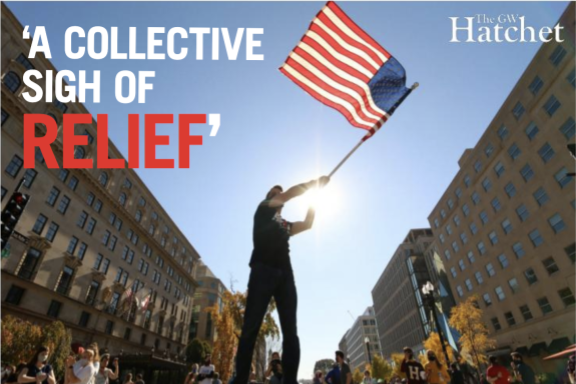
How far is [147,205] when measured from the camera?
47594 mm

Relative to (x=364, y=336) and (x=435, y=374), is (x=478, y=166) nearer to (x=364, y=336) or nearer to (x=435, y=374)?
(x=435, y=374)

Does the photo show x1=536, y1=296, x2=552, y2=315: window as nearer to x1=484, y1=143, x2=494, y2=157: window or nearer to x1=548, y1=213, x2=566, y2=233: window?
x1=548, y1=213, x2=566, y2=233: window

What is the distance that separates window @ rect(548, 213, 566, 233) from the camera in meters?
30.3

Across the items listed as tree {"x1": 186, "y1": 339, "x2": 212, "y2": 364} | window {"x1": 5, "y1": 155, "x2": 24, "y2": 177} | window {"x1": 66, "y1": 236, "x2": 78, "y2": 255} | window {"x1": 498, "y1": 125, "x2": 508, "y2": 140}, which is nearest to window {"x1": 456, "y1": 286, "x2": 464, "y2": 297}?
window {"x1": 498, "y1": 125, "x2": 508, "y2": 140}

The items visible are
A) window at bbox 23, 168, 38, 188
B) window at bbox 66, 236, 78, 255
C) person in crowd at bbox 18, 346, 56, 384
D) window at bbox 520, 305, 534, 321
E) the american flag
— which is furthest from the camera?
window at bbox 520, 305, 534, 321

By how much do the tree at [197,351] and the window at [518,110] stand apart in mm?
55020

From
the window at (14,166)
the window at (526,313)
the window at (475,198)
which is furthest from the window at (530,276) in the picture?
the window at (14,166)

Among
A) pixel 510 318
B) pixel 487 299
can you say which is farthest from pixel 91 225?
pixel 487 299

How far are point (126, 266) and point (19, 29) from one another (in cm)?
2749

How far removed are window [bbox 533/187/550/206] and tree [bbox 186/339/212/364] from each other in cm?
5035

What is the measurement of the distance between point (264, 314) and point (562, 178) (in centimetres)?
3846

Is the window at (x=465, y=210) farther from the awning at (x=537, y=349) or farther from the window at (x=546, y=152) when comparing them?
the awning at (x=537, y=349)

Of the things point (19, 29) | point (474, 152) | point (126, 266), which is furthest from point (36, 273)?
point (474, 152)

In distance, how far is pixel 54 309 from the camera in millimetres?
29031
